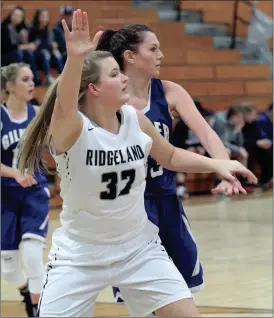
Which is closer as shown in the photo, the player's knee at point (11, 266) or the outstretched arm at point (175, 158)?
the outstretched arm at point (175, 158)

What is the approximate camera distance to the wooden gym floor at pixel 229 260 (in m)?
5.80

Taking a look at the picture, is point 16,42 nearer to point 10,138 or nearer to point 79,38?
point 10,138

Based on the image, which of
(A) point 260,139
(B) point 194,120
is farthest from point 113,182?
(A) point 260,139

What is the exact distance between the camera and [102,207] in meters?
3.45

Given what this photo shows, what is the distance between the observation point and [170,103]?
431 cm

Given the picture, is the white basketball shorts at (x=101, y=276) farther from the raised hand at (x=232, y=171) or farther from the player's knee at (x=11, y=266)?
the player's knee at (x=11, y=266)

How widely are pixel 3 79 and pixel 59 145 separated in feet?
9.10

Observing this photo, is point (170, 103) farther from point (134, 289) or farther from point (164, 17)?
point (164, 17)

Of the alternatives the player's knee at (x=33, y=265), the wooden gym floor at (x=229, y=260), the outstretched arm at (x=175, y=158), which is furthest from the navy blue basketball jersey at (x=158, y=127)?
the player's knee at (x=33, y=265)

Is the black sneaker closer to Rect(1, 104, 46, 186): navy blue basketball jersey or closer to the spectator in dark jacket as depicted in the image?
Rect(1, 104, 46, 186): navy blue basketball jersey

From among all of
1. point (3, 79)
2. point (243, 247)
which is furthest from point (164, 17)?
point (3, 79)

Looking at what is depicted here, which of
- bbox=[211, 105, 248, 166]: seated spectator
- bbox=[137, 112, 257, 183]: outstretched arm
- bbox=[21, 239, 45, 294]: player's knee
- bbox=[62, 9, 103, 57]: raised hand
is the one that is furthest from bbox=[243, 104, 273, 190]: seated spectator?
bbox=[62, 9, 103, 57]: raised hand

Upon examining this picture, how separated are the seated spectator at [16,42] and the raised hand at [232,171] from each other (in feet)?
28.6

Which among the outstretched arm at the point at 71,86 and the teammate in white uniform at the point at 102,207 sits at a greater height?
the outstretched arm at the point at 71,86
